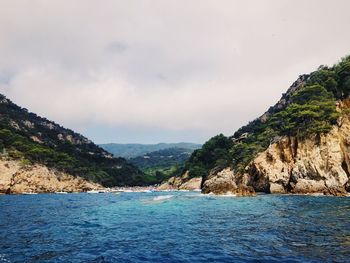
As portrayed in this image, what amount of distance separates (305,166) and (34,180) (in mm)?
102729

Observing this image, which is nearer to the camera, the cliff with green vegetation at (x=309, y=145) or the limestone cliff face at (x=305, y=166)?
the limestone cliff face at (x=305, y=166)

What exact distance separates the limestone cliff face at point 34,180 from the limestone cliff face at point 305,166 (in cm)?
7459

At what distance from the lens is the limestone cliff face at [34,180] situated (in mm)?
122812

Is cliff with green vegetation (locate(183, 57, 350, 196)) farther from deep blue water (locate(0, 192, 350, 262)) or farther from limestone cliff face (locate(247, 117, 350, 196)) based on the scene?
deep blue water (locate(0, 192, 350, 262))

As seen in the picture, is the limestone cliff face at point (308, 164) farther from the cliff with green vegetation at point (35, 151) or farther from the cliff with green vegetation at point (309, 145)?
the cliff with green vegetation at point (35, 151)

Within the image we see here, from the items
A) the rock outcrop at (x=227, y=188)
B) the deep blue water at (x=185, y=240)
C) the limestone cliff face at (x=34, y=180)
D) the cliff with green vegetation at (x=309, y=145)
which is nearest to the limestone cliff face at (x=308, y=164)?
the cliff with green vegetation at (x=309, y=145)

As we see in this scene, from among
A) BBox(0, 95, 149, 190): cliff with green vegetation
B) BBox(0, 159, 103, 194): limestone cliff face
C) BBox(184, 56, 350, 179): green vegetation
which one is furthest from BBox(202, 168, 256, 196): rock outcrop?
BBox(0, 95, 149, 190): cliff with green vegetation

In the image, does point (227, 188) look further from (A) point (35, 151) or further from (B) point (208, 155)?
(A) point (35, 151)

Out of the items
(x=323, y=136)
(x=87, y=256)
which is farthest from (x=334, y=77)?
(x=87, y=256)

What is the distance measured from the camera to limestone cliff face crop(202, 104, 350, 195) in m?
78.3

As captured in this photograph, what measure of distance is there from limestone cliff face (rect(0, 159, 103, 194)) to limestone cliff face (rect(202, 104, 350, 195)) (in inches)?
2937

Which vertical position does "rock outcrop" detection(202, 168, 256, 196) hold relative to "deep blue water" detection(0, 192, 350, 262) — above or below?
above

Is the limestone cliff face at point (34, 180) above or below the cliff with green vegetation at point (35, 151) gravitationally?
below

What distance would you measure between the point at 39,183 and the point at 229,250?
12961 cm
